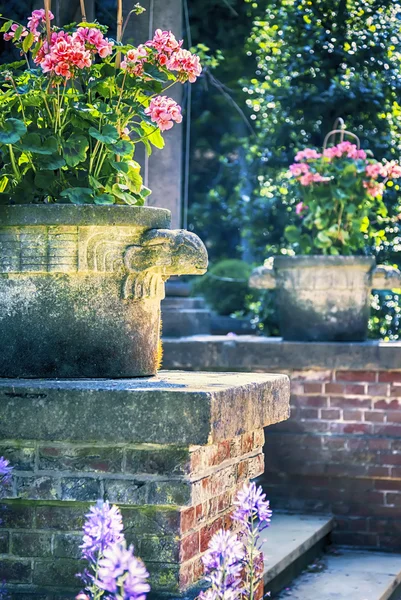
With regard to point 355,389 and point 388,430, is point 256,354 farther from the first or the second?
point 388,430

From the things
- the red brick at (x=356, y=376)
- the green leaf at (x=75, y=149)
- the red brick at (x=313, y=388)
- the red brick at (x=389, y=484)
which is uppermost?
the green leaf at (x=75, y=149)

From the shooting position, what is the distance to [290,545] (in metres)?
5.03

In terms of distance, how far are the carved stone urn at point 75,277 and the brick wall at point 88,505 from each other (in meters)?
0.39

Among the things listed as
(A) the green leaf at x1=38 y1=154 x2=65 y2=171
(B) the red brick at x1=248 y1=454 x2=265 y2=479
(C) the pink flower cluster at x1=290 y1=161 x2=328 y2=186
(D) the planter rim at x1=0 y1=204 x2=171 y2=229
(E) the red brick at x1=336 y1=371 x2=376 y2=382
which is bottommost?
(B) the red brick at x1=248 y1=454 x2=265 y2=479

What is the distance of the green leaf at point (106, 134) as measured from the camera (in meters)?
3.21

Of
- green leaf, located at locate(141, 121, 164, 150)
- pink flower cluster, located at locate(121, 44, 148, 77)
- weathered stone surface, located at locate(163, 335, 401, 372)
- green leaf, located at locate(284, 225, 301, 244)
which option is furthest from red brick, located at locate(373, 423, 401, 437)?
pink flower cluster, located at locate(121, 44, 148, 77)

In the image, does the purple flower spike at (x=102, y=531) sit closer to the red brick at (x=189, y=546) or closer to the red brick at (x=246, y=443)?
the red brick at (x=189, y=546)

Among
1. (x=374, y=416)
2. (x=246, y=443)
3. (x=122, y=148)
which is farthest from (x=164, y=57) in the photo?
(x=374, y=416)

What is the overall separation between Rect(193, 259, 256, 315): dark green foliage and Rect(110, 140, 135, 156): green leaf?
8922 millimetres

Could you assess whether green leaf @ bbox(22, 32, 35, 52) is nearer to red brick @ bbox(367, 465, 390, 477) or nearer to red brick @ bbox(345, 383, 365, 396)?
red brick @ bbox(345, 383, 365, 396)

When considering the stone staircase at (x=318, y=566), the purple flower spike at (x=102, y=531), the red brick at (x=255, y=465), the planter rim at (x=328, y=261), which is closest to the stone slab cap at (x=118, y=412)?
the red brick at (x=255, y=465)

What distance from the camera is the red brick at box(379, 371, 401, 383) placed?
6055 mm

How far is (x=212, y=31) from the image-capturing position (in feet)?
32.5

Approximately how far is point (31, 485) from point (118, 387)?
1.10 ft
